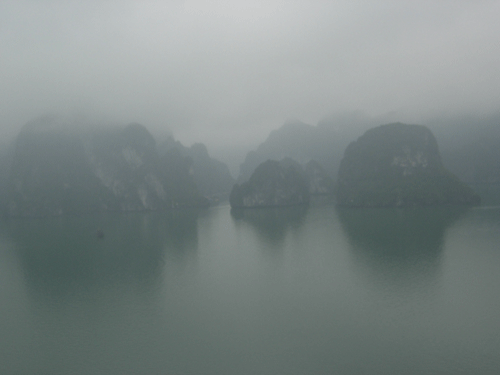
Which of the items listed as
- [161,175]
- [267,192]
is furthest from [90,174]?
[267,192]

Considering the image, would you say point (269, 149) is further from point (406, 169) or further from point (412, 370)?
point (412, 370)

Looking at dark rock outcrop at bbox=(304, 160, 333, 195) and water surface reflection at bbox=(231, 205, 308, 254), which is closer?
water surface reflection at bbox=(231, 205, 308, 254)

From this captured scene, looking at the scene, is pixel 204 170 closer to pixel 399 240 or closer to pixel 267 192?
pixel 267 192

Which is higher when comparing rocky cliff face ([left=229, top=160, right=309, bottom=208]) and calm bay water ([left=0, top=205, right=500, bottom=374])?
rocky cliff face ([left=229, top=160, right=309, bottom=208])

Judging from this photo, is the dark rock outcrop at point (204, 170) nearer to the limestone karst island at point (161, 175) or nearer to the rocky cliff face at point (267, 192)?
the limestone karst island at point (161, 175)

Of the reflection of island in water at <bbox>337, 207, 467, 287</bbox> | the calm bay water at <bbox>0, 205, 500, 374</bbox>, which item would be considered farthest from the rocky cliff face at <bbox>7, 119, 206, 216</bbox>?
the reflection of island in water at <bbox>337, 207, 467, 287</bbox>

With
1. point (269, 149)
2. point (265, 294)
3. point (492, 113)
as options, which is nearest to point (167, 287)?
point (265, 294)

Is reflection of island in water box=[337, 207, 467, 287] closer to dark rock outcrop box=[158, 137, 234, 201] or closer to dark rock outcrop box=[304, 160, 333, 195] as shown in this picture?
dark rock outcrop box=[304, 160, 333, 195]
